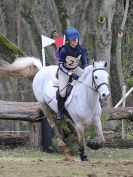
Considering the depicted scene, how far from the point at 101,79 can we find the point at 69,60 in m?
1.09

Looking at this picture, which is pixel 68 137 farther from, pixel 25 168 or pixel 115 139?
pixel 25 168

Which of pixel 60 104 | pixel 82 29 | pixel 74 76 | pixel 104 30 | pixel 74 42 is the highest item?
pixel 82 29

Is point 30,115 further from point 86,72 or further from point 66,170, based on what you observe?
point 66,170

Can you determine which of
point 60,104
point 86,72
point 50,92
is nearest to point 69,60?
point 86,72

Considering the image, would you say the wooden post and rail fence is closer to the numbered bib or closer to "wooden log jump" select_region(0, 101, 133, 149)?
"wooden log jump" select_region(0, 101, 133, 149)

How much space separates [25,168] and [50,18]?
58.6 feet

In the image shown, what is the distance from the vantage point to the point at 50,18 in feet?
85.6

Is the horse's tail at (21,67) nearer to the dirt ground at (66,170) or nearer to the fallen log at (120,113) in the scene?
the fallen log at (120,113)

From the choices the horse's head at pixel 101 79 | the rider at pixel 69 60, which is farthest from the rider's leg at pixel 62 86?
the horse's head at pixel 101 79

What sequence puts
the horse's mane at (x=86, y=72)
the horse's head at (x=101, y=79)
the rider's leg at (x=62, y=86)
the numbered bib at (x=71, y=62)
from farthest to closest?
the rider's leg at (x=62, y=86)
the numbered bib at (x=71, y=62)
the horse's mane at (x=86, y=72)
the horse's head at (x=101, y=79)

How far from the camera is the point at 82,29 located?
31.2 m

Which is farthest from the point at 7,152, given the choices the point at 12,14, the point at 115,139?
the point at 12,14

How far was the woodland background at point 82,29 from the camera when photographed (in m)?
19.6

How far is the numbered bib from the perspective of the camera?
35.1 ft
